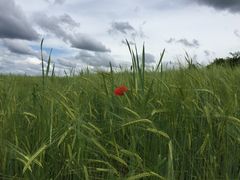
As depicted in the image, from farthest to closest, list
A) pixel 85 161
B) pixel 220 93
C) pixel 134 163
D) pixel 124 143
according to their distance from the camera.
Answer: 1. pixel 220 93
2. pixel 124 143
3. pixel 85 161
4. pixel 134 163

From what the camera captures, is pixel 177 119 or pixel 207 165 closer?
pixel 207 165

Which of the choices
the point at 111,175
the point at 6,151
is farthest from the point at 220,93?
the point at 6,151

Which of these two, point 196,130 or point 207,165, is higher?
point 196,130

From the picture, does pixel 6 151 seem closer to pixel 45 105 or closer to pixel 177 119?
pixel 45 105

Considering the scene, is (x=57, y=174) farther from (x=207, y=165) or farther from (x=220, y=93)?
(x=220, y=93)

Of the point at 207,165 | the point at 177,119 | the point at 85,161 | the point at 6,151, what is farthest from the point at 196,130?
the point at 6,151

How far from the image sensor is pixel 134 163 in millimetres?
1791

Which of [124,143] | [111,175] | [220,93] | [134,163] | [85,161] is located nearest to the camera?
[111,175]

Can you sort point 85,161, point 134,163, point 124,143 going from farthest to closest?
point 124,143 → point 85,161 → point 134,163

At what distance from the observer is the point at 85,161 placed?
1.93m

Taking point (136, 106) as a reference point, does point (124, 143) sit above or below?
below

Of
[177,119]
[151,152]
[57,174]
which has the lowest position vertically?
[57,174]

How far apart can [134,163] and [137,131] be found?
0.24 metres

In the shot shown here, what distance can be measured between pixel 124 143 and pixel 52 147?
1.40ft
